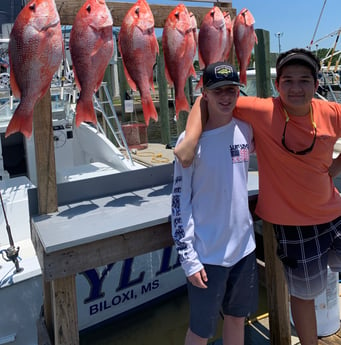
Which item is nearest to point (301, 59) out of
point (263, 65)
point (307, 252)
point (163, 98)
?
point (307, 252)

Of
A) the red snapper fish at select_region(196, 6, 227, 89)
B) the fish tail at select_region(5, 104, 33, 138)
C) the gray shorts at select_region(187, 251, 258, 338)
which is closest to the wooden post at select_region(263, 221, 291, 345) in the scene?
the gray shorts at select_region(187, 251, 258, 338)

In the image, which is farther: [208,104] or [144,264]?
[144,264]

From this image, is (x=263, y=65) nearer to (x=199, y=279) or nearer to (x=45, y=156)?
(x=45, y=156)

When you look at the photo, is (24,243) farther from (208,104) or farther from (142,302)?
(208,104)

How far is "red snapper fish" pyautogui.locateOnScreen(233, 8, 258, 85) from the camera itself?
244cm

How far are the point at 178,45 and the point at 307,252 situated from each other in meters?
1.31

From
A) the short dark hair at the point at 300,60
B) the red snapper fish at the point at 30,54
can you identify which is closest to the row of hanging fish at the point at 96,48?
the red snapper fish at the point at 30,54

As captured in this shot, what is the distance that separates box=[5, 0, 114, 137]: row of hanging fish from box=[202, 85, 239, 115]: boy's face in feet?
1.90

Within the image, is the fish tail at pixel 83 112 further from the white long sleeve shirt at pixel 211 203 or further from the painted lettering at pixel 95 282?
the painted lettering at pixel 95 282

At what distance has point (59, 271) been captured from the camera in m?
1.72

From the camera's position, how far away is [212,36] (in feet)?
7.43

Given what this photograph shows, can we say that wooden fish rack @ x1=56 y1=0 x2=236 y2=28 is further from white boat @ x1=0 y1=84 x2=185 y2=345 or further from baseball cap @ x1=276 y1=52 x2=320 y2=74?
white boat @ x1=0 y1=84 x2=185 y2=345

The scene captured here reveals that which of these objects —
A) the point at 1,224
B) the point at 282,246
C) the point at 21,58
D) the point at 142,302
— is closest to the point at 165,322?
the point at 142,302

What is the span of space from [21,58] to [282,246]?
5.16 feet
